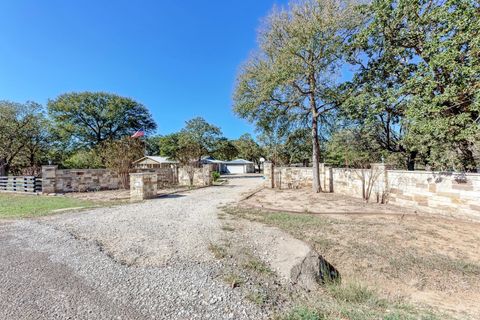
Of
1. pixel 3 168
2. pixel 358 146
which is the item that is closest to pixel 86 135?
pixel 3 168

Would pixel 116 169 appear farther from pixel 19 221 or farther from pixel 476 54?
pixel 476 54

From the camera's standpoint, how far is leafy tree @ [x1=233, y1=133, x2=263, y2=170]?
49.3 meters

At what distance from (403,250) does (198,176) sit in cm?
1360

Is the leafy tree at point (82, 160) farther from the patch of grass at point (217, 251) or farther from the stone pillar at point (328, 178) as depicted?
the patch of grass at point (217, 251)

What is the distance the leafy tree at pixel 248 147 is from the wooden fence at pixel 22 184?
38110 mm

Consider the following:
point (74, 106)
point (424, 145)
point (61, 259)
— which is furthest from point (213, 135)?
point (61, 259)

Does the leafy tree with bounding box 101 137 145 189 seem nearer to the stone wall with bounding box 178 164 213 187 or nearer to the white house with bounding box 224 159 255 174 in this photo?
the stone wall with bounding box 178 164 213 187

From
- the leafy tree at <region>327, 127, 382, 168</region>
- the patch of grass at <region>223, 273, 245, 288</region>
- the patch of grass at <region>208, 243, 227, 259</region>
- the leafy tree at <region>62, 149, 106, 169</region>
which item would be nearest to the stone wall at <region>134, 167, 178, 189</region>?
the leafy tree at <region>62, 149, 106, 169</region>

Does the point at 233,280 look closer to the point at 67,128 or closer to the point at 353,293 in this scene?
the point at 353,293

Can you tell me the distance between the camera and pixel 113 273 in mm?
3145

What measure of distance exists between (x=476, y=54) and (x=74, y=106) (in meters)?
33.1

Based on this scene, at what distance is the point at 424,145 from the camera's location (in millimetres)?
11609

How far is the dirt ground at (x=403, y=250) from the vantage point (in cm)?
329

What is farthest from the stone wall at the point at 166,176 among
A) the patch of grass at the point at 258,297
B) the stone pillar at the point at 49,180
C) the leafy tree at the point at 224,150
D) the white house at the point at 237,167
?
the white house at the point at 237,167
